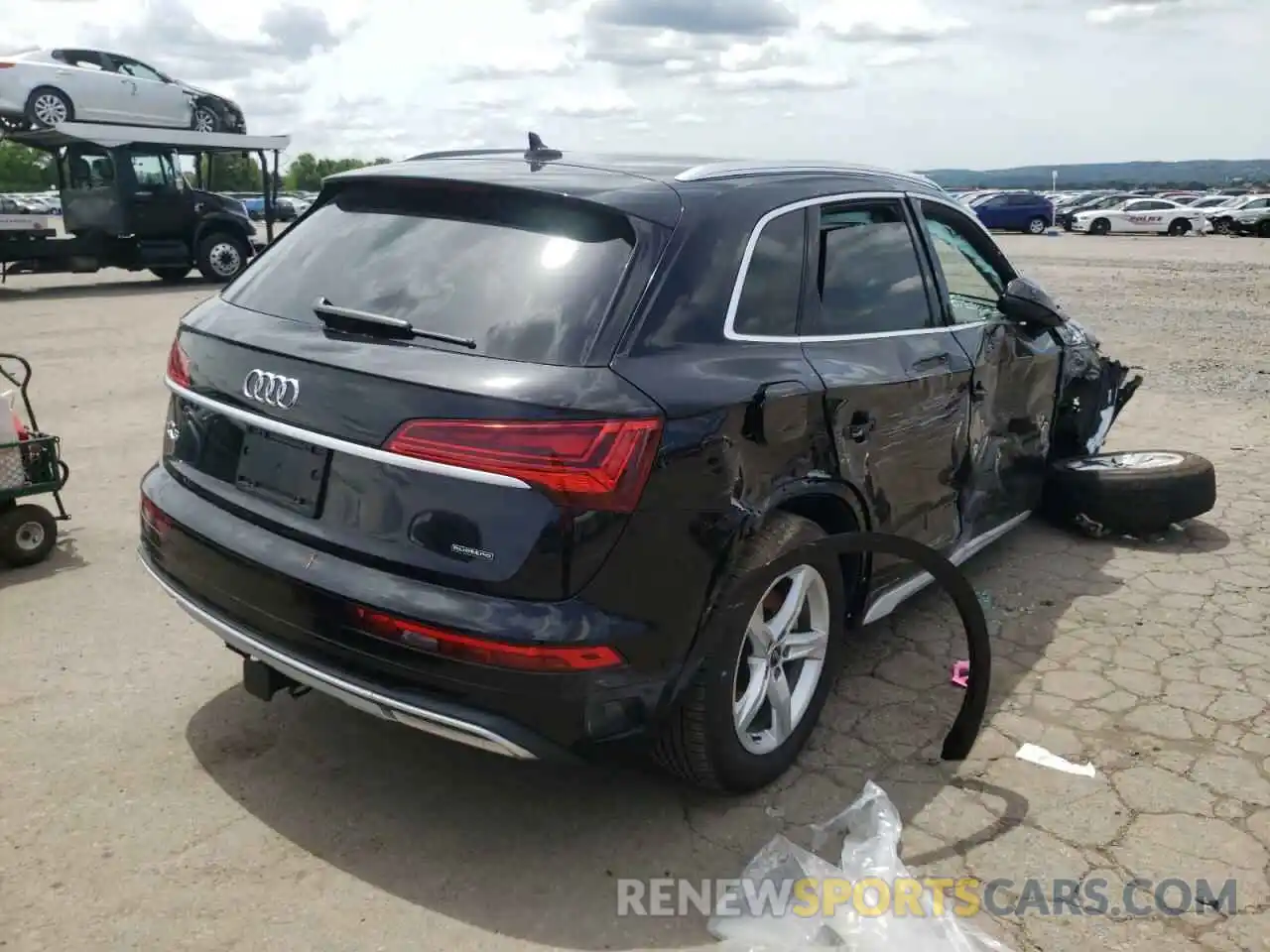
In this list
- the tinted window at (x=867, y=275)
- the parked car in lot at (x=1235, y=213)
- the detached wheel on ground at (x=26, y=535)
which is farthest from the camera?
the parked car in lot at (x=1235, y=213)

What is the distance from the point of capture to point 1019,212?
41.0m

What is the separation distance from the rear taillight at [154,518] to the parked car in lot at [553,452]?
0.5 inches

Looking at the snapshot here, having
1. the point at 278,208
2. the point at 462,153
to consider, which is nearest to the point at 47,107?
the point at 462,153

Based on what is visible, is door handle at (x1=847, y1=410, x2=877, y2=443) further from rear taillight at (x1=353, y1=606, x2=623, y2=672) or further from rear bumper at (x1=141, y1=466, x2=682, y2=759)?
rear taillight at (x1=353, y1=606, x2=623, y2=672)

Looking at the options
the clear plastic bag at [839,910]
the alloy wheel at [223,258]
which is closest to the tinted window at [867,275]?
the clear plastic bag at [839,910]

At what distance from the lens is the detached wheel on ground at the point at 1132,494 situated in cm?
533

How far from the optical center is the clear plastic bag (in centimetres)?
246

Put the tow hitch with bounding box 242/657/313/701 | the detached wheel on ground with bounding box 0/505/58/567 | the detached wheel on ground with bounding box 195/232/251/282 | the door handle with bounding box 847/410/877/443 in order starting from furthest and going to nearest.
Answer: the detached wheel on ground with bounding box 195/232/251/282
the detached wheel on ground with bounding box 0/505/58/567
the door handle with bounding box 847/410/877/443
the tow hitch with bounding box 242/657/313/701

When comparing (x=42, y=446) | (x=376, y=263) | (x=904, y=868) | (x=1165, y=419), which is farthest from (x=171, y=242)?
(x=904, y=868)

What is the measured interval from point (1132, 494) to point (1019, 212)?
39.0 metres

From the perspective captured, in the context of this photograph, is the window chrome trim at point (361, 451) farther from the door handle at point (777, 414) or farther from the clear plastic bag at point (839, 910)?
the clear plastic bag at point (839, 910)

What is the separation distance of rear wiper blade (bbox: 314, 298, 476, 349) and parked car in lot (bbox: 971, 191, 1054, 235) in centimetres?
4127

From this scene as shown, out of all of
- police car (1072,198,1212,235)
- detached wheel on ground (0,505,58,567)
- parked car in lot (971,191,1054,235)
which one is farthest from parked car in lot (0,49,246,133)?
police car (1072,198,1212,235)

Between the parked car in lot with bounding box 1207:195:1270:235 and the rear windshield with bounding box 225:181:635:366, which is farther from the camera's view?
the parked car in lot with bounding box 1207:195:1270:235
